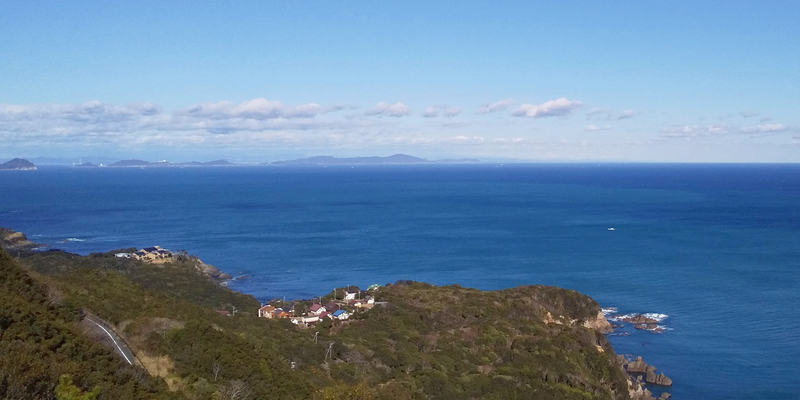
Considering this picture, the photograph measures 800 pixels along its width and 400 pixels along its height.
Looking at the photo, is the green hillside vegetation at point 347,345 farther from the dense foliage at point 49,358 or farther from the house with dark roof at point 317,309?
the house with dark roof at point 317,309

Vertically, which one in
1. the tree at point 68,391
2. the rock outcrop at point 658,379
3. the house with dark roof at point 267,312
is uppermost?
the tree at point 68,391

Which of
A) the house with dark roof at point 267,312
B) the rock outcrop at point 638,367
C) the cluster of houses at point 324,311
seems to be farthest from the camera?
the house with dark roof at point 267,312

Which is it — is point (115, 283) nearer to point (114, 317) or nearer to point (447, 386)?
point (114, 317)

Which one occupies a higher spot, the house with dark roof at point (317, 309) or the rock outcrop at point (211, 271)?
the house with dark roof at point (317, 309)

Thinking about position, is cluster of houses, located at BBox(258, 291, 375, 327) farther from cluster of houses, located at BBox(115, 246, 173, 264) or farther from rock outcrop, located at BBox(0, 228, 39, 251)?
rock outcrop, located at BBox(0, 228, 39, 251)

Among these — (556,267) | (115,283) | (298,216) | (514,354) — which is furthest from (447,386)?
(298,216)

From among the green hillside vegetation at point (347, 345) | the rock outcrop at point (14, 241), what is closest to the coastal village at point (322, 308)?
the green hillside vegetation at point (347, 345)
